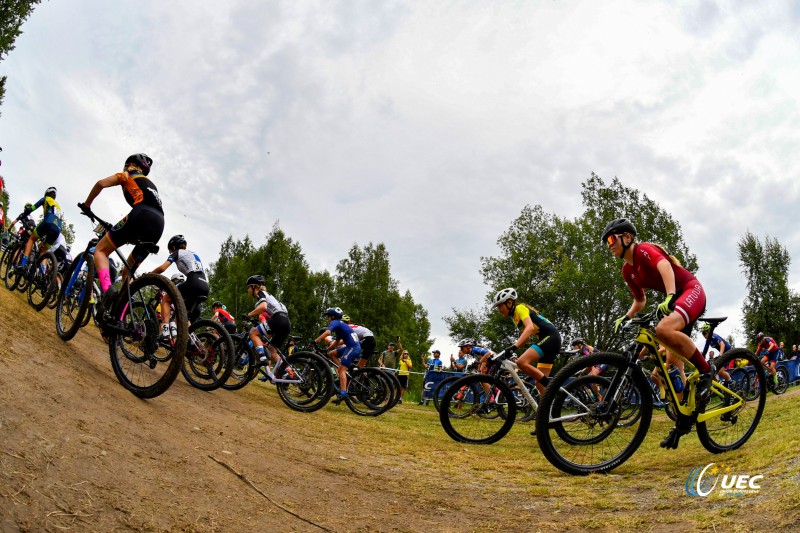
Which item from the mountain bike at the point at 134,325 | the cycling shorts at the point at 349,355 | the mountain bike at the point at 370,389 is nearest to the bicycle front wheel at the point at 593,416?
the mountain bike at the point at 134,325

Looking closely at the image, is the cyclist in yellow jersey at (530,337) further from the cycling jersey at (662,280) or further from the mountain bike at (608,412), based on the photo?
the mountain bike at (608,412)

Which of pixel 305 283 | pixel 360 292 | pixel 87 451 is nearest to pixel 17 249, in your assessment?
pixel 87 451

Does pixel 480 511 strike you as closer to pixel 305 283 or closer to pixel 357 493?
pixel 357 493

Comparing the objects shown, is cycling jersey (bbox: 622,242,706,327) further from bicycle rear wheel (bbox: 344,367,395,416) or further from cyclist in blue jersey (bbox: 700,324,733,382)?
bicycle rear wheel (bbox: 344,367,395,416)

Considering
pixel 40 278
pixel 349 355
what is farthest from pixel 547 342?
pixel 40 278

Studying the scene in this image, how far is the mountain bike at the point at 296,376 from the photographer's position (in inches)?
365

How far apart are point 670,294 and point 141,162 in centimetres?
574

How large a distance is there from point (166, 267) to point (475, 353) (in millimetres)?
7090

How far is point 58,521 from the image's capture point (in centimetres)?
256

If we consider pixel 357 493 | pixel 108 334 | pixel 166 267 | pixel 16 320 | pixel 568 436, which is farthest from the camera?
pixel 166 267

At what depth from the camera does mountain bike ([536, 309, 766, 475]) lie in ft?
14.7

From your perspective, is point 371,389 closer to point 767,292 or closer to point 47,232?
point 47,232

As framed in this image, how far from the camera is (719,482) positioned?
388 centimetres

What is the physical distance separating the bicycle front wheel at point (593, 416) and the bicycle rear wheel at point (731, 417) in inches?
30.6
